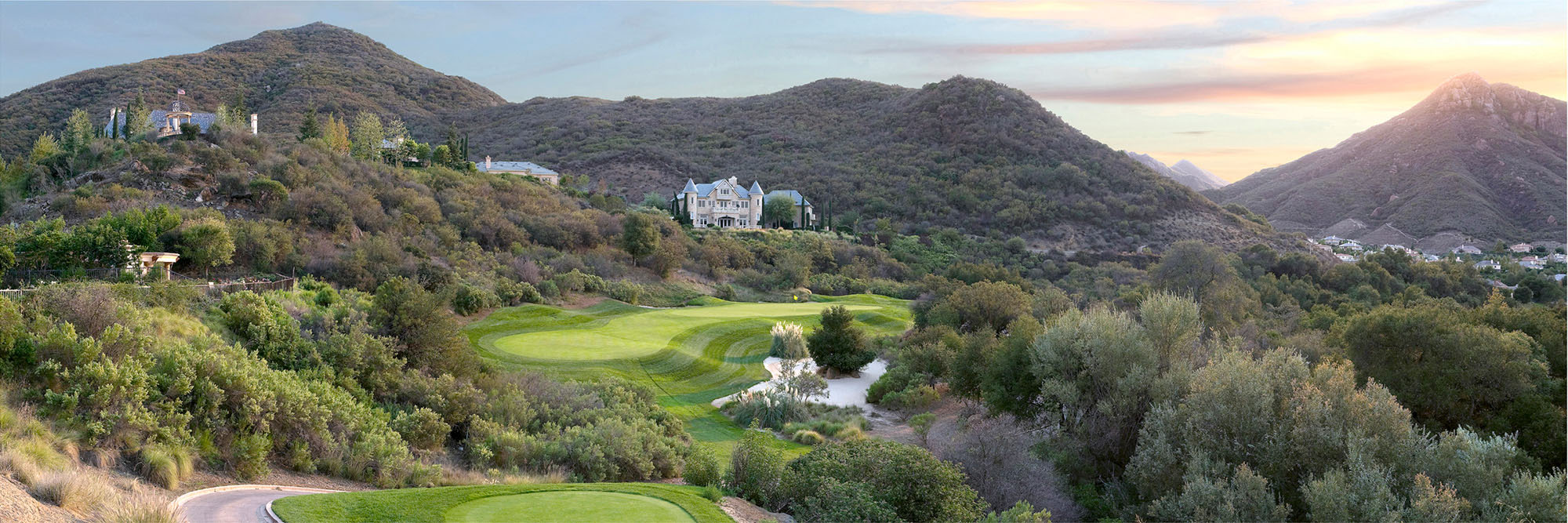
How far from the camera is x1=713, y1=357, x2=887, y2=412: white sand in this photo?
74.3 ft

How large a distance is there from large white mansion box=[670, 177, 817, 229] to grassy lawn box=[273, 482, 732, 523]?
52218mm

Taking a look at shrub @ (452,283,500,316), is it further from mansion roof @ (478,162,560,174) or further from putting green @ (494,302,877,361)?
mansion roof @ (478,162,560,174)

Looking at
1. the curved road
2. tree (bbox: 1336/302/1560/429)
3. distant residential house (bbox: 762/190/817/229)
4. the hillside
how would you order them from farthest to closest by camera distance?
the hillside → distant residential house (bbox: 762/190/817/229) → tree (bbox: 1336/302/1560/429) → the curved road

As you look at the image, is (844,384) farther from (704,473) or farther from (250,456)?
(250,456)

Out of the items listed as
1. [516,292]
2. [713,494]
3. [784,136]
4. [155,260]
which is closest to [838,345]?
[516,292]

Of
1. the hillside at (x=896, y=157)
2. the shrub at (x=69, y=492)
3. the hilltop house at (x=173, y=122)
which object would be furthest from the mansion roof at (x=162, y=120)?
the shrub at (x=69, y=492)

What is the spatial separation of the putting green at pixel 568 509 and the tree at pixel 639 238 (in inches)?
1279

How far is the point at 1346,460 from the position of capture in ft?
37.1

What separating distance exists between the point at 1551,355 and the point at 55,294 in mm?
27578

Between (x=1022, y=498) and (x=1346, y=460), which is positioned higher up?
(x=1346, y=460)

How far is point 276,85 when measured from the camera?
92.8m

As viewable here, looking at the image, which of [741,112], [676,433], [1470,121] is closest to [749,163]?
[741,112]

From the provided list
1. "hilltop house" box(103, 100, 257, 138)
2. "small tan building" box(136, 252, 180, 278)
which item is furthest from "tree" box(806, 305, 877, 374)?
"hilltop house" box(103, 100, 257, 138)

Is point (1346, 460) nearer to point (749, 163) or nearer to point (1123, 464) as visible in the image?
point (1123, 464)
